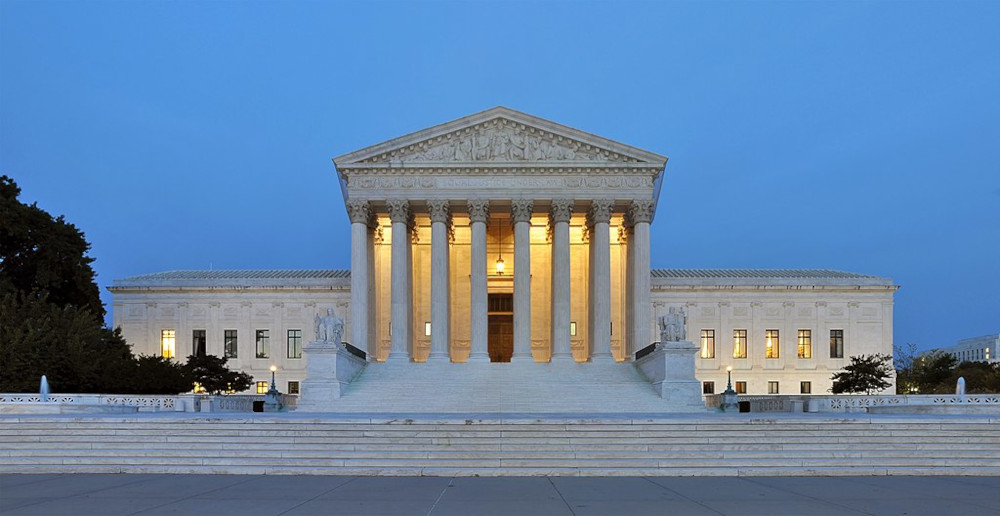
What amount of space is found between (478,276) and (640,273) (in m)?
10.4

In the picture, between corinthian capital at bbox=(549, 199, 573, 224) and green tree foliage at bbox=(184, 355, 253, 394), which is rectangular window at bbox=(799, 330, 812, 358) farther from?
green tree foliage at bbox=(184, 355, 253, 394)

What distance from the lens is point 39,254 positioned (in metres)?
48.6

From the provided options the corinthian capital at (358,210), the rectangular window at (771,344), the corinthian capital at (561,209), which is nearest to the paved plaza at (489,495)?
the corinthian capital at (358,210)

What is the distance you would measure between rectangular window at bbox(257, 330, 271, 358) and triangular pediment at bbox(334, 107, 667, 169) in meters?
21.6

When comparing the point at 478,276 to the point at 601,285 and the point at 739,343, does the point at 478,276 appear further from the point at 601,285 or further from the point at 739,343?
the point at 739,343

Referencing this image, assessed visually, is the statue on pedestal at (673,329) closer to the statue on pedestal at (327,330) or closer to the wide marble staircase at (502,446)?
the statue on pedestal at (327,330)

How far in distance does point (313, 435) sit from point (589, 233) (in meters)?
34.8

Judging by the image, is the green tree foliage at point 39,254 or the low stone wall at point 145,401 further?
the green tree foliage at point 39,254

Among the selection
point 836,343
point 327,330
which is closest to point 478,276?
point 327,330

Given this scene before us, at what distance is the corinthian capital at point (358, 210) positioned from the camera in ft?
162

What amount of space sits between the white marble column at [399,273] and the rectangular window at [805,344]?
34818 mm

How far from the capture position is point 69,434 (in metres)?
21.0

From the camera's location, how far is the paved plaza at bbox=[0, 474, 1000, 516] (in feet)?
44.9

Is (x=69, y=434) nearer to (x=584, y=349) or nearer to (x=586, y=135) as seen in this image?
(x=586, y=135)
